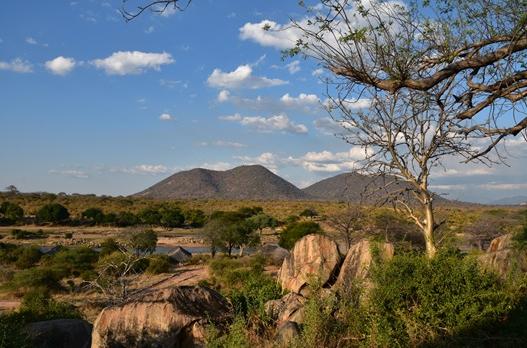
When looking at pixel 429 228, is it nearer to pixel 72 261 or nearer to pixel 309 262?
pixel 309 262

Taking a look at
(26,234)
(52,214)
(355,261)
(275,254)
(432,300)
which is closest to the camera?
(432,300)

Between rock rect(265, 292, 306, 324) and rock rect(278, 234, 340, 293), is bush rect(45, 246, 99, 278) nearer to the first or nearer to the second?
rock rect(278, 234, 340, 293)

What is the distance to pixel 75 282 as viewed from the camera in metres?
29.1

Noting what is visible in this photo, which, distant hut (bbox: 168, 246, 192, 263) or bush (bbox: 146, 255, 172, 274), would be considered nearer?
bush (bbox: 146, 255, 172, 274)

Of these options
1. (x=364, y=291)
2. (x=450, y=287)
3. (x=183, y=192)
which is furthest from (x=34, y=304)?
(x=183, y=192)

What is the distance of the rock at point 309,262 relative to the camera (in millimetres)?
12188

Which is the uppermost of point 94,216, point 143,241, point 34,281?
point 94,216

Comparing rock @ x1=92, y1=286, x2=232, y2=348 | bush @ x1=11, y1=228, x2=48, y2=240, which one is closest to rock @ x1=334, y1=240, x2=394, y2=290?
rock @ x1=92, y1=286, x2=232, y2=348

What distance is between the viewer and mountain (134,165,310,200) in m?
175

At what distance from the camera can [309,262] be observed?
41.3ft

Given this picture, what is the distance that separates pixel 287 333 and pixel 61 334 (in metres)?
6.08

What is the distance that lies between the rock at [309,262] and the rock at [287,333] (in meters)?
3.90

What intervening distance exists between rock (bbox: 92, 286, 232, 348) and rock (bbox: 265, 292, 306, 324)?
82 centimetres

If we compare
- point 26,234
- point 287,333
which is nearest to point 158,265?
point 287,333
